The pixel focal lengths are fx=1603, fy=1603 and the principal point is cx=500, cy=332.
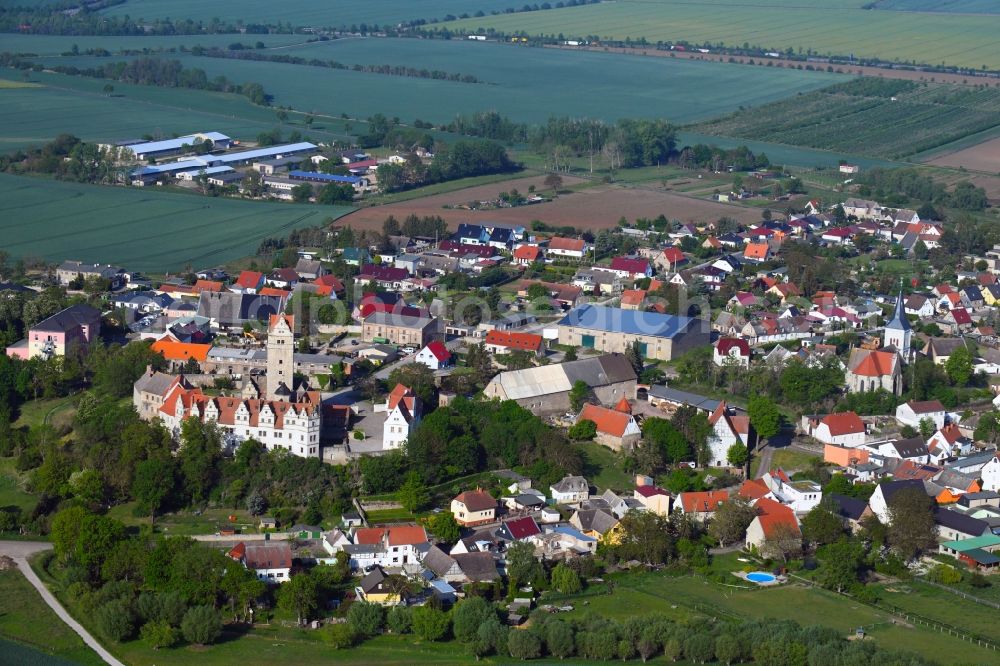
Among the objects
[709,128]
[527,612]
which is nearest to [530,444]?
[527,612]

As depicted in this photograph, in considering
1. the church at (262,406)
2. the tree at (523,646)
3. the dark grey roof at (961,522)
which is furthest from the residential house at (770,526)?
the church at (262,406)

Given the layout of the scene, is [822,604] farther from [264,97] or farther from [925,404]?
[264,97]

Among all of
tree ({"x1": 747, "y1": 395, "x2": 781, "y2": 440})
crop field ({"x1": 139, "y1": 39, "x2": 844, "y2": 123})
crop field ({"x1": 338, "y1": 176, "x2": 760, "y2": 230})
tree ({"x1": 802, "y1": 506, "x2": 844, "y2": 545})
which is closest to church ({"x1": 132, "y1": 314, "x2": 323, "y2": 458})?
tree ({"x1": 747, "y1": 395, "x2": 781, "y2": 440})

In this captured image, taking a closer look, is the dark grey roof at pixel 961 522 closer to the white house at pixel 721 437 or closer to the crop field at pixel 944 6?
the white house at pixel 721 437

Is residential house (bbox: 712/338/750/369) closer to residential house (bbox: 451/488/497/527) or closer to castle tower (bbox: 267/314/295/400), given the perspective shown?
residential house (bbox: 451/488/497/527)

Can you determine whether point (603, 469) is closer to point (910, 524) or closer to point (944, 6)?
point (910, 524)

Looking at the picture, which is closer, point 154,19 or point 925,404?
point 925,404

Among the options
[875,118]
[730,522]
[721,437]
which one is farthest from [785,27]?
[730,522]
